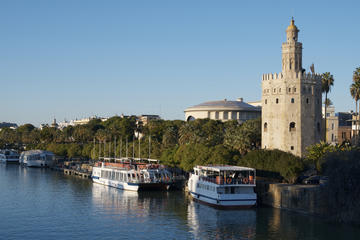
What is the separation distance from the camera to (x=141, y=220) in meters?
52.1

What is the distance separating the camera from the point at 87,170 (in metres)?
112

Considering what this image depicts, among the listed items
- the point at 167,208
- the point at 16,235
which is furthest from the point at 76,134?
the point at 16,235

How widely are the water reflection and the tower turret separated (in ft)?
94.6

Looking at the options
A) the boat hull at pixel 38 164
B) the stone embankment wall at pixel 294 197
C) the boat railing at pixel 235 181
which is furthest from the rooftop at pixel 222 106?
the boat railing at pixel 235 181

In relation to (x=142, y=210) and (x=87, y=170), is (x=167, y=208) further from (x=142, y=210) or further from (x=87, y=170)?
(x=87, y=170)

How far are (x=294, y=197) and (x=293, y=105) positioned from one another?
2257 centimetres

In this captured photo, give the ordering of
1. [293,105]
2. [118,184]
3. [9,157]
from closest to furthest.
Result: 1. [293,105]
2. [118,184]
3. [9,157]

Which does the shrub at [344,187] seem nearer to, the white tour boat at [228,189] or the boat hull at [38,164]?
the white tour boat at [228,189]

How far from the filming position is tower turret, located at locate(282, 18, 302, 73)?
76.1 m

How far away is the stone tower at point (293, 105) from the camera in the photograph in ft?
243

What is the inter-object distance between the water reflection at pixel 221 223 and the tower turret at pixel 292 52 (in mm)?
28848

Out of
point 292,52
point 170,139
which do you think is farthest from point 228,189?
point 170,139

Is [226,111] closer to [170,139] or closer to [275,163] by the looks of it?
[170,139]

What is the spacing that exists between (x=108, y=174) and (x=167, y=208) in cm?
2856
